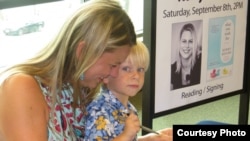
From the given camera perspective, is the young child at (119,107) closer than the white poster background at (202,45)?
Yes

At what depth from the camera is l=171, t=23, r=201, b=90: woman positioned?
2158 millimetres

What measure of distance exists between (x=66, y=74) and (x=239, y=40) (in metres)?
1.36

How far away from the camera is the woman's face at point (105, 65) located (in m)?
1.37

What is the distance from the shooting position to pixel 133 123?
5.09 ft

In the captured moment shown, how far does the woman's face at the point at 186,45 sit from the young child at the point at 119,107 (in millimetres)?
536

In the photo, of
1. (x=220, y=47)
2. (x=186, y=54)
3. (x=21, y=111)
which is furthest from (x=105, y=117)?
(x=220, y=47)

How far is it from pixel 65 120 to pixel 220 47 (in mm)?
1213

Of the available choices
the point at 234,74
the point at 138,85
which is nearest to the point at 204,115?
the point at 234,74

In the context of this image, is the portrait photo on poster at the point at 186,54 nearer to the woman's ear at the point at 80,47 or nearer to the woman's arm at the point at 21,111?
the woman's ear at the point at 80,47

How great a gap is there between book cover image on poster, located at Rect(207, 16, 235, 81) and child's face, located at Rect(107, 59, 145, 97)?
31.2 inches

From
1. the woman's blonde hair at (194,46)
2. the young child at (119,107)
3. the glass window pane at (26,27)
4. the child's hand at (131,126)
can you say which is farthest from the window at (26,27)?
the child's hand at (131,126)

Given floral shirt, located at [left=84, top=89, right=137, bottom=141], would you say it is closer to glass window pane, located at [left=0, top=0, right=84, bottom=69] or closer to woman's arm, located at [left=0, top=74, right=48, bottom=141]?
woman's arm, located at [left=0, top=74, right=48, bottom=141]

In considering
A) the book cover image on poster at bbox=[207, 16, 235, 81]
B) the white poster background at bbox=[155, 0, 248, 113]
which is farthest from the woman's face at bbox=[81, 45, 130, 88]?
the book cover image on poster at bbox=[207, 16, 235, 81]

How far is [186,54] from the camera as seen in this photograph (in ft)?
7.22
